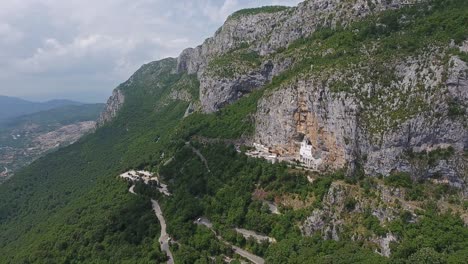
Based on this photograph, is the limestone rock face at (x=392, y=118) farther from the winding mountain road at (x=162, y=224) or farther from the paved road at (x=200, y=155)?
the winding mountain road at (x=162, y=224)

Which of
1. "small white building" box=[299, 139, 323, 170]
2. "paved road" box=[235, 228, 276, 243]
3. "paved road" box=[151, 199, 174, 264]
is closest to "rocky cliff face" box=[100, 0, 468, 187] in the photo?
"small white building" box=[299, 139, 323, 170]

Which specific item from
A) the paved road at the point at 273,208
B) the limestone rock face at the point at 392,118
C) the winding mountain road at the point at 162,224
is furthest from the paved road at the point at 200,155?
the limestone rock face at the point at 392,118

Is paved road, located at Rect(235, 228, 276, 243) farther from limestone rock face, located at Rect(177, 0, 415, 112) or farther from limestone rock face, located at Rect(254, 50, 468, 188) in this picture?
limestone rock face, located at Rect(177, 0, 415, 112)

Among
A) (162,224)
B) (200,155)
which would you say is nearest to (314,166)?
(162,224)

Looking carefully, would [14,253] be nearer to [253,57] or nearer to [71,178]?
[71,178]

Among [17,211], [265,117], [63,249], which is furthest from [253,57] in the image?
[17,211]

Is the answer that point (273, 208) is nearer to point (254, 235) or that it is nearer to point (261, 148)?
point (254, 235)
